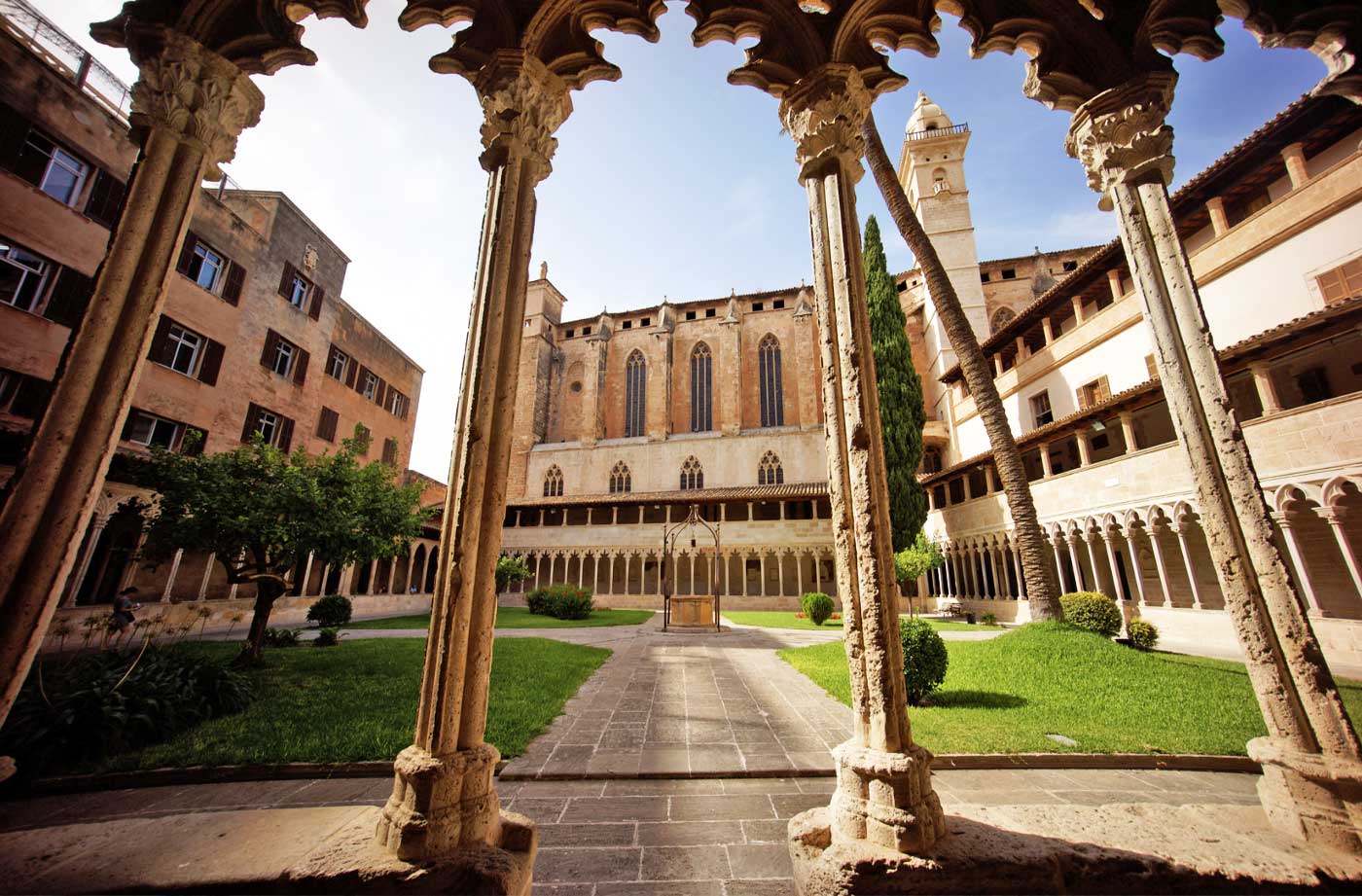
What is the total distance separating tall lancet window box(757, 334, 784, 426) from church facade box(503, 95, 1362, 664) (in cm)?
12

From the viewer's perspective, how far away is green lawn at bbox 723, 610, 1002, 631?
45.2ft

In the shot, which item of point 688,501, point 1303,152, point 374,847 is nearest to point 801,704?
point 374,847

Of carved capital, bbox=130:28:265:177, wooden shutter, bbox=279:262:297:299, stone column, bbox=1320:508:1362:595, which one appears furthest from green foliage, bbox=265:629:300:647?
stone column, bbox=1320:508:1362:595

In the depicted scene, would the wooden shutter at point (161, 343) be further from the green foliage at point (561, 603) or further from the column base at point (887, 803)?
the column base at point (887, 803)

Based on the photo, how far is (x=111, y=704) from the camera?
4.36m

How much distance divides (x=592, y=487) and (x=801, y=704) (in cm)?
2425

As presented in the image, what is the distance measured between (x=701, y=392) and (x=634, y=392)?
13.9ft

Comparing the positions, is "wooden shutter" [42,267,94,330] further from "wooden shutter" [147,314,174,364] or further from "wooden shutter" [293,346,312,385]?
"wooden shutter" [293,346,312,385]

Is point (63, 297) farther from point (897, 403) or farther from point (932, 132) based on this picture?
point (932, 132)

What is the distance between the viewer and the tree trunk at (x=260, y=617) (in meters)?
7.43

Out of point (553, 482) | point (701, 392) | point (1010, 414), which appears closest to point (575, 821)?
point (1010, 414)

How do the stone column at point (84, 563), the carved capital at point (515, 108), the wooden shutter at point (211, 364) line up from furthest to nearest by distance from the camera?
the wooden shutter at point (211, 364), the stone column at point (84, 563), the carved capital at point (515, 108)

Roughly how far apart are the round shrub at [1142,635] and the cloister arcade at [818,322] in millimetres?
8452

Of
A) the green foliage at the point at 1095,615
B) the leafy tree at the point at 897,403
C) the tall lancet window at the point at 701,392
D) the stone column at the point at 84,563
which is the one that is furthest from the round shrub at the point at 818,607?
the stone column at the point at 84,563
